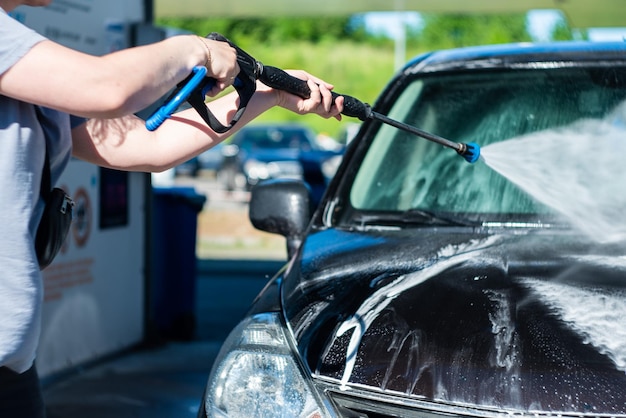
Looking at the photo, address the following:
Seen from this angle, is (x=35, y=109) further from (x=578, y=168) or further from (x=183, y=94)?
(x=578, y=168)

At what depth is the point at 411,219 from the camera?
3.40 meters

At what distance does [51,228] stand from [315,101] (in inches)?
27.4

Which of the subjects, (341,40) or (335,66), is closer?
(335,66)

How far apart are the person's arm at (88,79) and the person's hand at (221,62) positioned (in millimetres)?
143

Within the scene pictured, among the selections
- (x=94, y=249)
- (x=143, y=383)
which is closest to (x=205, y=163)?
(x=94, y=249)

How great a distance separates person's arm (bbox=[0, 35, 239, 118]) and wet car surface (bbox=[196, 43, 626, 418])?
834mm

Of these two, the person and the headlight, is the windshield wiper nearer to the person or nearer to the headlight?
the headlight

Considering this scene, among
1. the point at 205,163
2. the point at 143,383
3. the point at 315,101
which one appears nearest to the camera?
the point at 315,101

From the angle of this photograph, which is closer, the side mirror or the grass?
the side mirror

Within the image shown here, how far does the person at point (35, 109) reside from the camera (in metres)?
1.93

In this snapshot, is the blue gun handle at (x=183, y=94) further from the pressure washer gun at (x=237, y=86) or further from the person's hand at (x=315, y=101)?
the person's hand at (x=315, y=101)

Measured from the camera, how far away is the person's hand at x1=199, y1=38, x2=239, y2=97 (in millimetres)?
2146

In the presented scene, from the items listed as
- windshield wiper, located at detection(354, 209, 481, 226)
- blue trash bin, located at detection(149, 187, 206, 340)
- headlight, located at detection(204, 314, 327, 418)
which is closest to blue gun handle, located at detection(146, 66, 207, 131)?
headlight, located at detection(204, 314, 327, 418)

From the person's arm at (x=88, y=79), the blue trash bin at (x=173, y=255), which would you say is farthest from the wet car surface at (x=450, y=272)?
the blue trash bin at (x=173, y=255)
